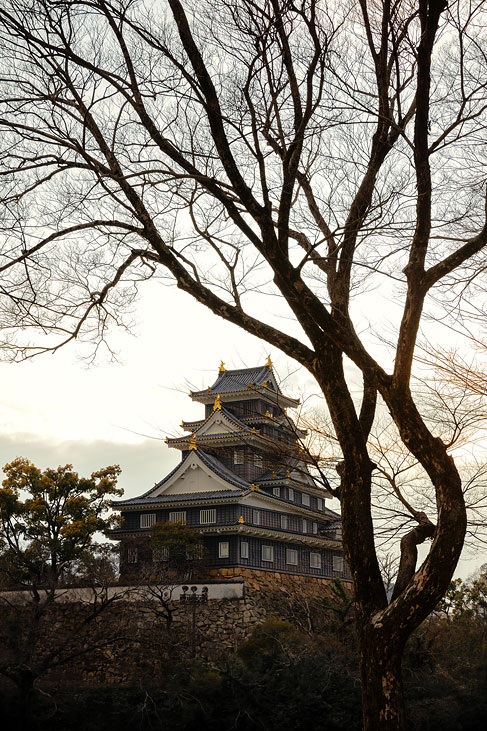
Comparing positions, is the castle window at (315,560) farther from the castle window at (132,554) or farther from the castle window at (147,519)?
the castle window at (132,554)

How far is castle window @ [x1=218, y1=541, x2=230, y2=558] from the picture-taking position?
22422mm

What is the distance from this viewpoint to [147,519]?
2394cm

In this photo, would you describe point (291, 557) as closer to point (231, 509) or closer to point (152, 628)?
point (231, 509)

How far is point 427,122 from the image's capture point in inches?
187

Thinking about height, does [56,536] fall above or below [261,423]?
below

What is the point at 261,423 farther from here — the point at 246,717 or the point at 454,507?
→ the point at 454,507

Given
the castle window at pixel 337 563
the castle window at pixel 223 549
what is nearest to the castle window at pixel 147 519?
the castle window at pixel 223 549

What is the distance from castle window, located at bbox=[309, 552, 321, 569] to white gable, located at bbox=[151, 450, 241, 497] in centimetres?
513

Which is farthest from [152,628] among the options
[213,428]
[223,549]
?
[213,428]

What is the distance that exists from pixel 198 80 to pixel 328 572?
24029mm

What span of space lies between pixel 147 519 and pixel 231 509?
10.6 feet

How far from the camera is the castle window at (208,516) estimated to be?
23.0 meters

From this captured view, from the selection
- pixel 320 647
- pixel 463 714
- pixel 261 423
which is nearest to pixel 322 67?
pixel 463 714

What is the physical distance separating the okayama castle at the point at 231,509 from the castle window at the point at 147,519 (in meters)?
0.03
